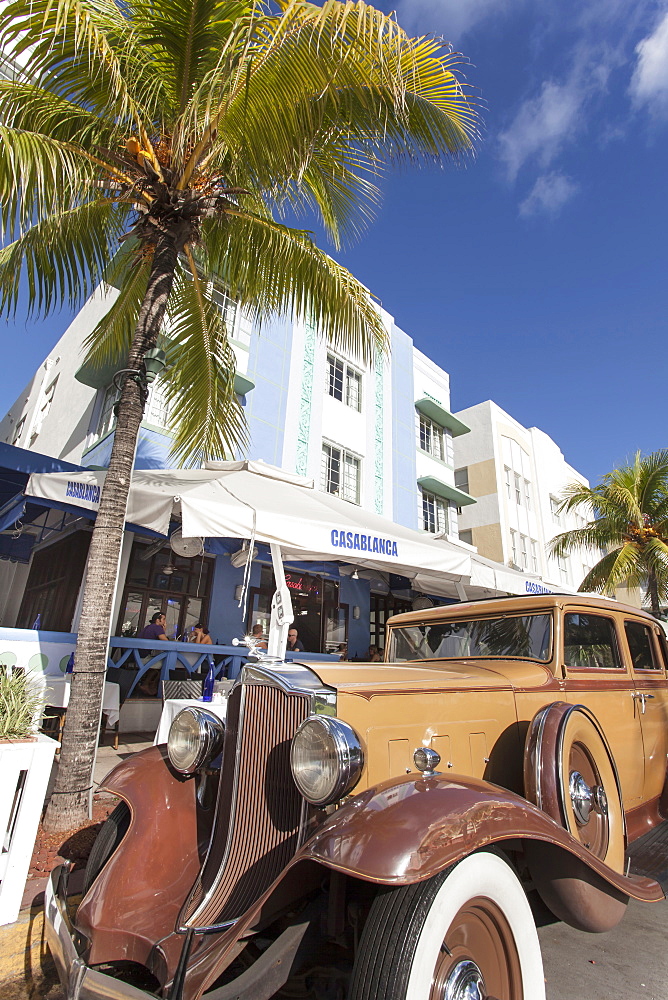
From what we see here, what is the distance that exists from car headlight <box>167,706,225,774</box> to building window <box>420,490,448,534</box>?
13.8 meters

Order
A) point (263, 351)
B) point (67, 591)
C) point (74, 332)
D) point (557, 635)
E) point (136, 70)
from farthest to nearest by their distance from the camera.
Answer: point (74, 332), point (263, 351), point (67, 591), point (136, 70), point (557, 635)

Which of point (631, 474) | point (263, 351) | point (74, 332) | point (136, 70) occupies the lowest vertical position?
point (136, 70)

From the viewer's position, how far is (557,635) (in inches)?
127

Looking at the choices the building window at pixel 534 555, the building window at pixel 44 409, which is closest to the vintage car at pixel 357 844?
the building window at pixel 44 409

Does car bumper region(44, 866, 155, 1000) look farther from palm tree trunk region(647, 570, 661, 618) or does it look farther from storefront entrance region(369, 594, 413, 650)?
palm tree trunk region(647, 570, 661, 618)

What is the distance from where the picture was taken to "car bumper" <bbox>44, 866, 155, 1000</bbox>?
155cm

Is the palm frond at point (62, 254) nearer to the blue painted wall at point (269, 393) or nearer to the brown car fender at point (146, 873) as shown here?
the brown car fender at point (146, 873)

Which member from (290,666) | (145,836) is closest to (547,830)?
(290,666)

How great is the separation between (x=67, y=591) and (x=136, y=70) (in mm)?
7619

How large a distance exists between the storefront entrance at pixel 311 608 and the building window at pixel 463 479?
13648 millimetres

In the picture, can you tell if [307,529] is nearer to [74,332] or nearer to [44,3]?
[44,3]

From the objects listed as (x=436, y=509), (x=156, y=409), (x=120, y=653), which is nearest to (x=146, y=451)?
(x=156, y=409)

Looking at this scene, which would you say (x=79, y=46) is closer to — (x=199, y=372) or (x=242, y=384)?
(x=199, y=372)

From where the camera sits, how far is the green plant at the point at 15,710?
3053 millimetres
